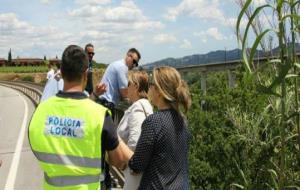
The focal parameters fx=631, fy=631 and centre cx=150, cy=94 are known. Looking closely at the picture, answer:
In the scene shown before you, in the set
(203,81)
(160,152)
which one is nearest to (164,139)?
(160,152)

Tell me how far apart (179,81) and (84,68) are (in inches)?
32.0

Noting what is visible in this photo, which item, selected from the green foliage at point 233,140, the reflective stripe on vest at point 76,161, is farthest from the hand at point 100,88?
the reflective stripe on vest at point 76,161

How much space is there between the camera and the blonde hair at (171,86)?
4.34m

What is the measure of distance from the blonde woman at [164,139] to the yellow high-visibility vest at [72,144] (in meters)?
0.58

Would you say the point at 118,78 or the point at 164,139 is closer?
the point at 164,139

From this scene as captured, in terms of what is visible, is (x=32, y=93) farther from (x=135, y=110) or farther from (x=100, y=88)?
(x=135, y=110)

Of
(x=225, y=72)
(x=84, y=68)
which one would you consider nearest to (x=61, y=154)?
(x=84, y=68)

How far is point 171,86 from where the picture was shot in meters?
4.34

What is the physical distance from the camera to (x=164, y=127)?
4.31m

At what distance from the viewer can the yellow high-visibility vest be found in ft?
12.2

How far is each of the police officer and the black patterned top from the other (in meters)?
0.44

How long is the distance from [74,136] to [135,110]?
1.35 m

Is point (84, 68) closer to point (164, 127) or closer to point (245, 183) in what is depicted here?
point (164, 127)

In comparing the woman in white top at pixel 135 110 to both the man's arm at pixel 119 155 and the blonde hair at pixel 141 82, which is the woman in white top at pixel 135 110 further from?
the man's arm at pixel 119 155
